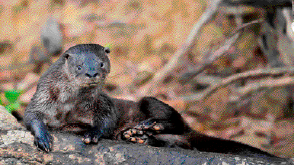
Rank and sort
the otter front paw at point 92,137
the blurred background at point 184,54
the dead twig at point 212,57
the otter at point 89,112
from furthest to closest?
the blurred background at point 184,54
the dead twig at point 212,57
the otter at point 89,112
the otter front paw at point 92,137

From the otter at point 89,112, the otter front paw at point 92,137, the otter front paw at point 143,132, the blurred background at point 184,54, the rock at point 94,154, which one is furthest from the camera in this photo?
the blurred background at point 184,54

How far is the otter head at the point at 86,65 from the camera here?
7.68ft

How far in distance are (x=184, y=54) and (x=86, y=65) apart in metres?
2.54

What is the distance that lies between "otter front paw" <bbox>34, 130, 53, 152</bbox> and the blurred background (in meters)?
1.76

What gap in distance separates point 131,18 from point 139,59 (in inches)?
30.7

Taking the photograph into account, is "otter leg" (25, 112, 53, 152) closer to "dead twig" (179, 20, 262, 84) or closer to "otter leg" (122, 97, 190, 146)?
"otter leg" (122, 97, 190, 146)

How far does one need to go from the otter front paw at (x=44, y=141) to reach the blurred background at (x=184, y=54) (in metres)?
1.76

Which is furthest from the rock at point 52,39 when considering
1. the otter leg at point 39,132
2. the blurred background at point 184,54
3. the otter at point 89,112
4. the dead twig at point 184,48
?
the otter leg at point 39,132

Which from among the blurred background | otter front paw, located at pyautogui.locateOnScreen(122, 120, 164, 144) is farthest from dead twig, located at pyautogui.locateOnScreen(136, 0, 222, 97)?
otter front paw, located at pyautogui.locateOnScreen(122, 120, 164, 144)

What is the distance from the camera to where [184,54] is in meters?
4.75

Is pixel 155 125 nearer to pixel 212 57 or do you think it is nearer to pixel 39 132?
pixel 39 132

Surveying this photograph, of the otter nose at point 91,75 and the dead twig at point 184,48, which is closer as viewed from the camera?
the otter nose at point 91,75

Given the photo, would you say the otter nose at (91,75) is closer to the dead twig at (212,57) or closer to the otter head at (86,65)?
the otter head at (86,65)

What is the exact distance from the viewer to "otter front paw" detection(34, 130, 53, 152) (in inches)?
86.6
